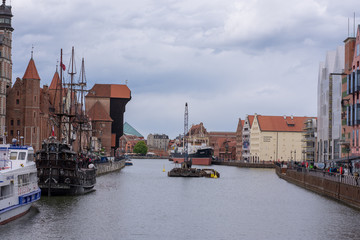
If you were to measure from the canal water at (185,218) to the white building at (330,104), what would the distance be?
154 ft

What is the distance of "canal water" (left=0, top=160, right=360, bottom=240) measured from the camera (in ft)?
130

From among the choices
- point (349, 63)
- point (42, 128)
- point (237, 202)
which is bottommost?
point (237, 202)

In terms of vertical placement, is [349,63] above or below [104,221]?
above

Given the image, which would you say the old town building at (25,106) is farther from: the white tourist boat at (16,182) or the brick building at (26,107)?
the white tourist boat at (16,182)

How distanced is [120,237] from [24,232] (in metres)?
5.94

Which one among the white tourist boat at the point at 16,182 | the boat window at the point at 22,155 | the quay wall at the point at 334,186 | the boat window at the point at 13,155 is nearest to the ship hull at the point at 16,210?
the white tourist boat at the point at 16,182

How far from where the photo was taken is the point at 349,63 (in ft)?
306

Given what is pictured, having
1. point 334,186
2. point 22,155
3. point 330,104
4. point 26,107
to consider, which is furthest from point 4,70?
point 334,186

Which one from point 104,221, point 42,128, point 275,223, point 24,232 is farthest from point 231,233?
point 42,128

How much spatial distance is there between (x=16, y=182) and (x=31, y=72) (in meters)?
76.3

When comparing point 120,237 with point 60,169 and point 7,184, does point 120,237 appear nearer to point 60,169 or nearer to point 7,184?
point 7,184

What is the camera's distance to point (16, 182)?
137 ft

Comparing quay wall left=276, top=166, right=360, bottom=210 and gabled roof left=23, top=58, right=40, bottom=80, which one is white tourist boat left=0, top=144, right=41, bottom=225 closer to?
quay wall left=276, top=166, right=360, bottom=210

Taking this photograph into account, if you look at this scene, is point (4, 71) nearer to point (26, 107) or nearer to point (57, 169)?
point (26, 107)
